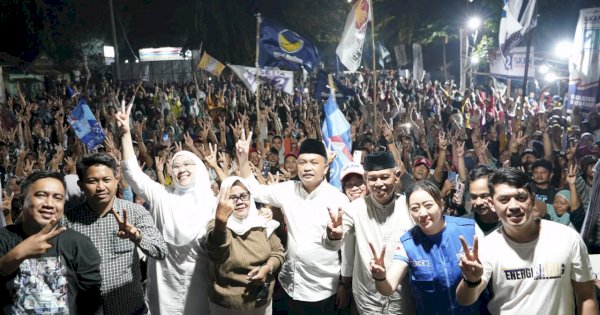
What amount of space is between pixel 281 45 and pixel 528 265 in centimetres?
792

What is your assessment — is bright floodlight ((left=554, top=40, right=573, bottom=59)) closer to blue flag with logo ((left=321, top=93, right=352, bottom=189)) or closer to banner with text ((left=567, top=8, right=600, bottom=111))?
banner with text ((left=567, top=8, right=600, bottom=111))

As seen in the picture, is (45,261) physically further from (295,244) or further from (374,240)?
(374,240)

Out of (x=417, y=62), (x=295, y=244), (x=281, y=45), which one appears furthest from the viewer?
(x=417, y=62)

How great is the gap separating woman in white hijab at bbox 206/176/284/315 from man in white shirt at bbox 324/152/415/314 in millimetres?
551

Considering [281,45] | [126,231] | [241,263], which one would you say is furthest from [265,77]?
[126,231]

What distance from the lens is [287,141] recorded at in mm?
9852

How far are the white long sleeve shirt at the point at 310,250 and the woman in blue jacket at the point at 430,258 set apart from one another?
906 mm

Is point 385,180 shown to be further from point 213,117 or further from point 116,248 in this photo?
point 213,117

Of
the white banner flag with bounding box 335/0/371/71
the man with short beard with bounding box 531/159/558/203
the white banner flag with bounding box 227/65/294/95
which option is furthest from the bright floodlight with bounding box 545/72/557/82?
the man with short beard with bounding box 531/159/558/203

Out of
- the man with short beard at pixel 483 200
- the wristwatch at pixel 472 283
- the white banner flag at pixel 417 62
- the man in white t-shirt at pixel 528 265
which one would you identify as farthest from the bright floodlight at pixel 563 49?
the wristwatch at pixel 472 283

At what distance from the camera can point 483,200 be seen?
13.3 ft

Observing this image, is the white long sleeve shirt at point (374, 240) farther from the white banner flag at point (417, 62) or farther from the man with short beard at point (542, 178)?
the white banner flag at point (417, 62)

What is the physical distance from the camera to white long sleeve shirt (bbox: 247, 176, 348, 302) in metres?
4.29

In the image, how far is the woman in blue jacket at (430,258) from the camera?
3.37 metres
